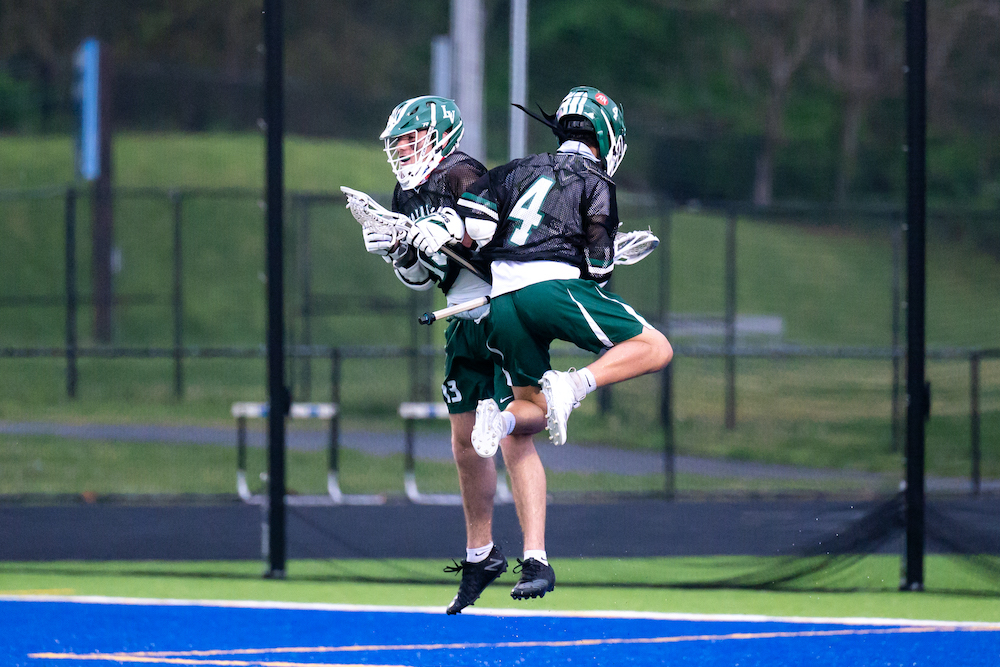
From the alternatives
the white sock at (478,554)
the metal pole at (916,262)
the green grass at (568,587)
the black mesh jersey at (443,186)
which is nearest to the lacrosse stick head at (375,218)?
the black mesh jersey at (443,186)

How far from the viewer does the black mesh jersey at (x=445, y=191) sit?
15.6 ft

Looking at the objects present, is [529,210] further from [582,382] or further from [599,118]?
[582,382]

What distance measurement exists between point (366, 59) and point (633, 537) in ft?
27.4

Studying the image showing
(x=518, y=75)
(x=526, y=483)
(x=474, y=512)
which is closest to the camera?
(x=526, y=483)

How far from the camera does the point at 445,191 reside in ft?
15.6

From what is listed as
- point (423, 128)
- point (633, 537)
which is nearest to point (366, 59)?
point (633, 537)

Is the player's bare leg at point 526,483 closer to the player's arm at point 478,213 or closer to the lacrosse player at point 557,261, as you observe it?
the lacrosse player at point 557,261

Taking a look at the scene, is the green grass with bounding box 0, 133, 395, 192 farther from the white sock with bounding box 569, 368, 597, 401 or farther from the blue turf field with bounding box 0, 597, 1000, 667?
the white sock with bounding box 569, 368, 597, 401

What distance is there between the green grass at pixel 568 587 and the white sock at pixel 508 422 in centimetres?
286

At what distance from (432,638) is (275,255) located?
7.69ft

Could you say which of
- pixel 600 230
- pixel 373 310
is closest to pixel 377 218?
pixel 600 230

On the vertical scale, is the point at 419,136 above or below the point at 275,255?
above

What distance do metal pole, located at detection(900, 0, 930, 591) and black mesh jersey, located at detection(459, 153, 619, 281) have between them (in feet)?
10.3

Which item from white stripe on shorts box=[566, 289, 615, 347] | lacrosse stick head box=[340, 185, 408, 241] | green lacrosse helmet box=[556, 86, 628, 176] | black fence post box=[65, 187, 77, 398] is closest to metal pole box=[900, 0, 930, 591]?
green lacrosse helmet box=[556, 86, 628, 176]
